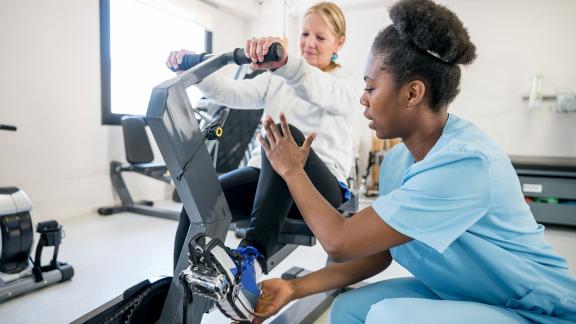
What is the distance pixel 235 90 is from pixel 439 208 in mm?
1081

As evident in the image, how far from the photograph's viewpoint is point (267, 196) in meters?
1.18

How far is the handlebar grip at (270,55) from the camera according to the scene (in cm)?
105

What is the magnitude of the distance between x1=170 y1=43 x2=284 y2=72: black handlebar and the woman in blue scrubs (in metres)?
0.19

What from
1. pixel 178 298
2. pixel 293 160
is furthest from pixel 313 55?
pixel 178 298

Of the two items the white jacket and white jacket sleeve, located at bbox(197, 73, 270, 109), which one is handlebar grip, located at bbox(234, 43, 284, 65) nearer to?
the white jacket

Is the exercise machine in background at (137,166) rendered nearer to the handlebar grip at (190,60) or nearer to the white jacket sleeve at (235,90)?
the white jacket sleeve at (235,90)

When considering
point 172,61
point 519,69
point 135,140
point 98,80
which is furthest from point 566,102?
point 98,80

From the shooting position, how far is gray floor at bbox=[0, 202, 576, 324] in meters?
1.65

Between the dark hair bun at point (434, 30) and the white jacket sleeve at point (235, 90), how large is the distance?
826 millimetres

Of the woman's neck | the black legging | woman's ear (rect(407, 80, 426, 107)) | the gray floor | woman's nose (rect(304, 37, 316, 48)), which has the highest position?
woman's nose (rect(304, 37, 316, 48))

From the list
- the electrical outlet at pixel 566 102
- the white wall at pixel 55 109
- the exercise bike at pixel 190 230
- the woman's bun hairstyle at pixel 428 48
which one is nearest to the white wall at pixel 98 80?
the white wall at pixel 55 109

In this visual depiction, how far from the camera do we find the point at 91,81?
343 cm

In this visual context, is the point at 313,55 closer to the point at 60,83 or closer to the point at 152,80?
the point at 60,83

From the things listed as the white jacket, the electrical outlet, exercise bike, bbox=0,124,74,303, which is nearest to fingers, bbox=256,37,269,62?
the white jacket
